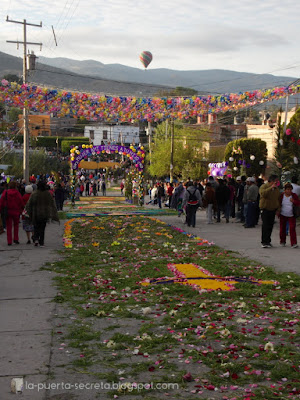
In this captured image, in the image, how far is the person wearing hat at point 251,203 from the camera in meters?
19.8

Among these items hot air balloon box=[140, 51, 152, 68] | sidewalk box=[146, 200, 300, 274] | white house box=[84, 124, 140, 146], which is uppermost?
hot air balloon box=[140, 51, 152, 68]

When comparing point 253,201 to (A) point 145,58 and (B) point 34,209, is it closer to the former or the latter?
(B) point 34,209

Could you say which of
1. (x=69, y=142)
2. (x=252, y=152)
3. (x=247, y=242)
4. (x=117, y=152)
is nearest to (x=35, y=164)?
(x=252, y=152)

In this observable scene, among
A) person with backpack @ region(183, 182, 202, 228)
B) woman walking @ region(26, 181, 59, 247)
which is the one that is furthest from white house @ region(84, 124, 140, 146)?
woman walking @ region(26, 181, 59, 247)

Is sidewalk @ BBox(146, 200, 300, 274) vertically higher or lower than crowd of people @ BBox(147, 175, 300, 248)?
lower

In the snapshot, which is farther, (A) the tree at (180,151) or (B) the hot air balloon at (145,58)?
(A) the tree at (180,151)

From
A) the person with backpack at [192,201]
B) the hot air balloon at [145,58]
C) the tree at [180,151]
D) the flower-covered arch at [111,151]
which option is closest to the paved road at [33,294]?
the person with backpack at [192,201]

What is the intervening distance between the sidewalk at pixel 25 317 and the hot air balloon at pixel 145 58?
168 feet

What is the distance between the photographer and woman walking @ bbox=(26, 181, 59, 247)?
15141mm

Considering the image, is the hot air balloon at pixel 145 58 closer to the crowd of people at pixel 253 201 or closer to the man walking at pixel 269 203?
the crowd of people at pixel 253 201

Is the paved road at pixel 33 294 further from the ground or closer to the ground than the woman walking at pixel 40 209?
closer to the ground

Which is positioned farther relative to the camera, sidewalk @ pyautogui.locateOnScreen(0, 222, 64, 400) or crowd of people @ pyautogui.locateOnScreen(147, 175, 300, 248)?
crowd of people @ pyautogui.locateOnScreen(147, 175, 300, 248)

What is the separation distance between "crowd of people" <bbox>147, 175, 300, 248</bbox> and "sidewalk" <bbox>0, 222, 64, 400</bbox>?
5.57m

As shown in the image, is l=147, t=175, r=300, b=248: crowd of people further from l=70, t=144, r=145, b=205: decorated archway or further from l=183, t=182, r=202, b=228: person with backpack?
l=70, t=144, r=145, b=205: decorated archway
